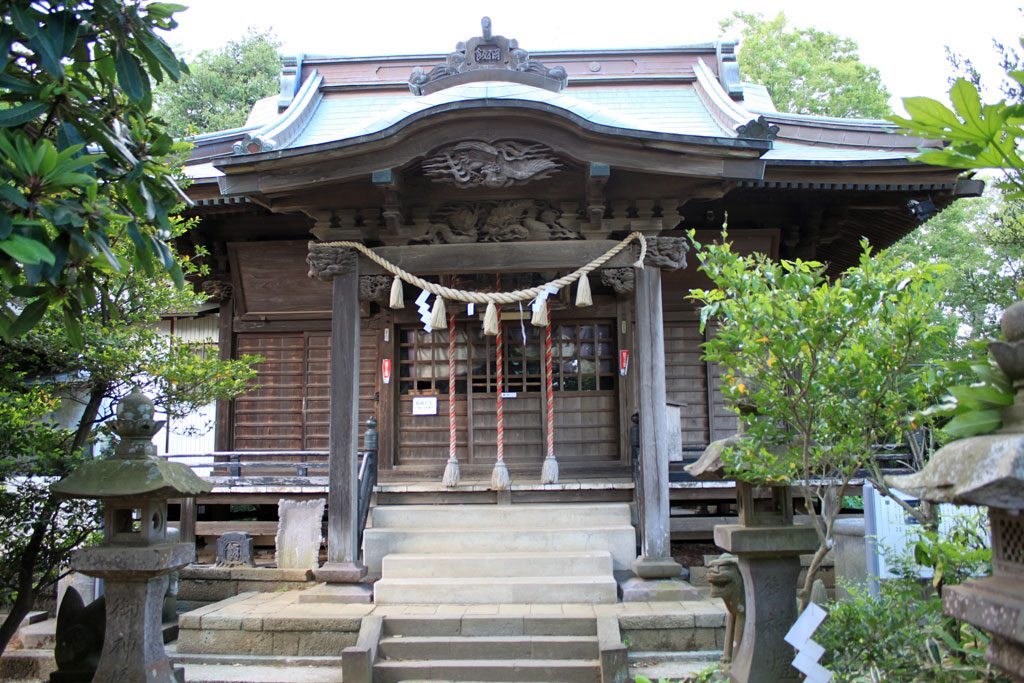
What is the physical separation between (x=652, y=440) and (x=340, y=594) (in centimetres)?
356

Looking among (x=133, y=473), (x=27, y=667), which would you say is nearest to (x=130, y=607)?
(x=133, y=473)

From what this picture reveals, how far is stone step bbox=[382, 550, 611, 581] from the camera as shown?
8047 mm

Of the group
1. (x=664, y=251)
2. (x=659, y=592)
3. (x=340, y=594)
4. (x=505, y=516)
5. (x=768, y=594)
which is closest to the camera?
(x=768, y=594)

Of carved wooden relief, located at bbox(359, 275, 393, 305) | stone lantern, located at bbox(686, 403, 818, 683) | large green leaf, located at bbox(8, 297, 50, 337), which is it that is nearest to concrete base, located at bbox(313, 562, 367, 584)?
carved wooden relief, located at bbox(359, 275, 393, 305)

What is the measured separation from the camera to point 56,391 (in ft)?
20.4

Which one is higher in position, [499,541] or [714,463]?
[714,463]

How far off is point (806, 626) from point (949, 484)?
183 cm

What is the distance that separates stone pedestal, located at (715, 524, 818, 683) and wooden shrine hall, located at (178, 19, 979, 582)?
119 inches

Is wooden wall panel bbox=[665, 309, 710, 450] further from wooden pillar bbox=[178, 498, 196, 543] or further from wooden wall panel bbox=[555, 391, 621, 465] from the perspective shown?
wooden pillar bbox=[178, 498, 196, 543]

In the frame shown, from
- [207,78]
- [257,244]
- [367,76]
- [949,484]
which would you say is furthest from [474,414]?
[207,78]

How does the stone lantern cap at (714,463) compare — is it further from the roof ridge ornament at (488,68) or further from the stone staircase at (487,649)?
the roof ridge ornament at (488,68)

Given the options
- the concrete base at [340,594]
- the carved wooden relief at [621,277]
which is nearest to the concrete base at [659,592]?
the concrete base at [340,594]

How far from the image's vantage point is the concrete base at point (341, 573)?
26.4 feet

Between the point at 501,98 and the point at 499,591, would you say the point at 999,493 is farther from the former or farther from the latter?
the point at 501,98
